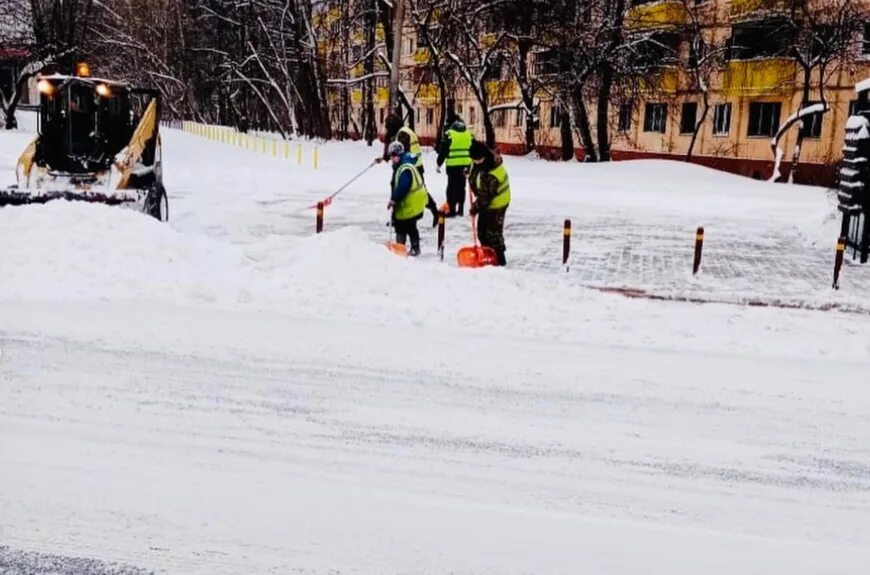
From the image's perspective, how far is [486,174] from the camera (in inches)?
458

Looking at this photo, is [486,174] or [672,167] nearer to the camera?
[486,174]

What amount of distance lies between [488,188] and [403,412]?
589 cm

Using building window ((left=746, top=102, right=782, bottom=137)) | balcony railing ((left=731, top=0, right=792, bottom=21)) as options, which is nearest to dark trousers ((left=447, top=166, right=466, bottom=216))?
balcony railing ((left=731, top=0, right=792, bottom=21))

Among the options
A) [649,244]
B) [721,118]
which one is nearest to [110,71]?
[721,118]

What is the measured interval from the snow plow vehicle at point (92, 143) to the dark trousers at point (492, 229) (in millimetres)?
5825

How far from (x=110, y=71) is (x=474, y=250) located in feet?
235

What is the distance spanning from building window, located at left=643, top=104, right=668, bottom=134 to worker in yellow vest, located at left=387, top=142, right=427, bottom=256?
30319 mm

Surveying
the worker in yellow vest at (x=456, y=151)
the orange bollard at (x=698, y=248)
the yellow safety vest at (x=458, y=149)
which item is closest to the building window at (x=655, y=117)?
the worker in yellow vest at (x=456, y=151)

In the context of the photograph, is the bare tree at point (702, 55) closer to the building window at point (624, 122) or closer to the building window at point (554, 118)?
the building window at point (624, 122)

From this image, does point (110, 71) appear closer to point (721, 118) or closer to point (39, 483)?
point (721, 118)

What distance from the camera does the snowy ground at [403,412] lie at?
4.46m

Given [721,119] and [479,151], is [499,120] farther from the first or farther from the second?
[479,151]

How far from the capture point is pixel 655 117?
40.8m

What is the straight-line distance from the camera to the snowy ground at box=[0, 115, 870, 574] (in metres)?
4.46
